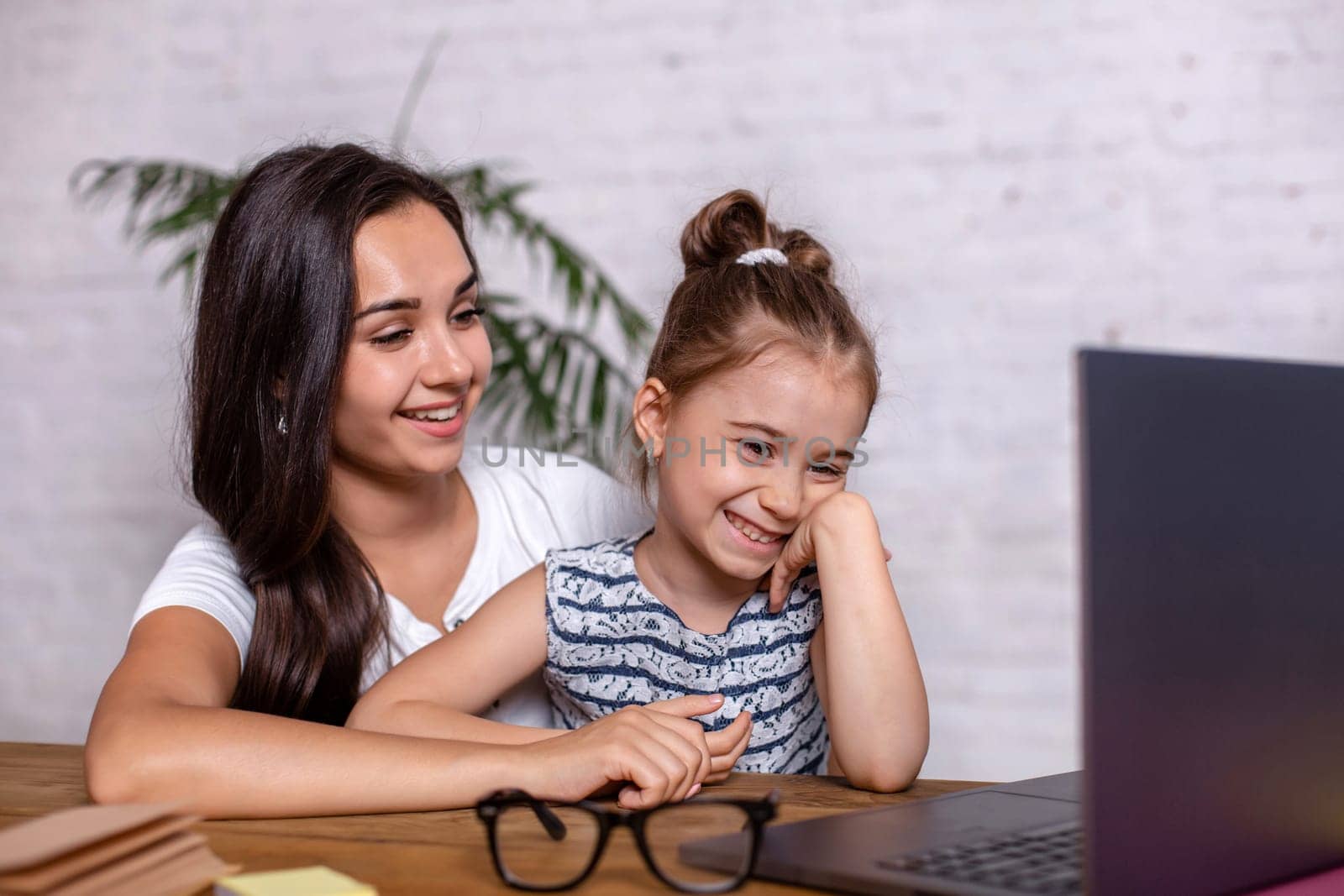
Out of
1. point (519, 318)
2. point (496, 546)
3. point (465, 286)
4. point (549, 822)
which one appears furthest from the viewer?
point (519, 318)

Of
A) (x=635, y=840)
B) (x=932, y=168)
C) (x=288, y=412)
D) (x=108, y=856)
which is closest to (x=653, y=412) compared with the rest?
(x=288, y=412)

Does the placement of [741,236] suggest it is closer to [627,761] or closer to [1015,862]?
[627,761]

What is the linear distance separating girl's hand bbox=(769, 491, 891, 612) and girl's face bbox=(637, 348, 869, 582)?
0.02 meters

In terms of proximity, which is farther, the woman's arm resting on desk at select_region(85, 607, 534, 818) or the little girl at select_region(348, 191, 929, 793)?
the little girl at select_region(348, 191, 929, 793)

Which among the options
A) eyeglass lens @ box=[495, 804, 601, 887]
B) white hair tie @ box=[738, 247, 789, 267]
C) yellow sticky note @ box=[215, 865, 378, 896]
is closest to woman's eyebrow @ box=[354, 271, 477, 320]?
white hair tie @ box=[738, 247, 789, 267]

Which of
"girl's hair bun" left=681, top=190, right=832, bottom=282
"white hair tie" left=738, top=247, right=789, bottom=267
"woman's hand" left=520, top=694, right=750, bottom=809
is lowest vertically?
"woman's hand" left=520, top=694, right=750, bottom=809

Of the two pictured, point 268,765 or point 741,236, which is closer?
point 268,765

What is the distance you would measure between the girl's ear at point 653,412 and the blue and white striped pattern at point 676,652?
0.16 m

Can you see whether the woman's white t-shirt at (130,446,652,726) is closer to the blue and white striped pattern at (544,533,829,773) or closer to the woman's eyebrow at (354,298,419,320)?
the blue and white striped pattern at (544,533,829,773)

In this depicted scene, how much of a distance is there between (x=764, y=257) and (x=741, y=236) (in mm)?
56

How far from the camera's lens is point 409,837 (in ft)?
2.91

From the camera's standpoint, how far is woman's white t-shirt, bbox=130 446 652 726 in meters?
1.37

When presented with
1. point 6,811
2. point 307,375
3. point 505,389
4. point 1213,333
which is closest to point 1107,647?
point 6,811

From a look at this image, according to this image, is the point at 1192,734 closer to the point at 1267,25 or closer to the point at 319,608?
the point at 319,608
